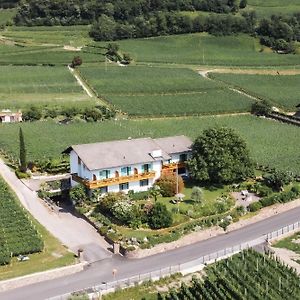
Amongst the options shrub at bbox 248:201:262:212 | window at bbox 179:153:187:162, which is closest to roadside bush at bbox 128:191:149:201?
window at bbox 179:153:187:162

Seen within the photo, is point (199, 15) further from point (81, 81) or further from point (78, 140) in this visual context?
point (78, 140)

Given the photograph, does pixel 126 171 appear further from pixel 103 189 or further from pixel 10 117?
pixel 10 117

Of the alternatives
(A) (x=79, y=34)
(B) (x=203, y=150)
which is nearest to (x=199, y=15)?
(A) (x=79, y=34)

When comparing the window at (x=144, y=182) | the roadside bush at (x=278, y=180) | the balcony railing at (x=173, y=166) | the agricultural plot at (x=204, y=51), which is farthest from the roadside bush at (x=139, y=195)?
the agricultural plot at (x=204, y=51)

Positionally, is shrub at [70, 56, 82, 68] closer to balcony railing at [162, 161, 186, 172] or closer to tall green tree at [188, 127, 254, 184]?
balcony railing at [162, 161, 186, 172]

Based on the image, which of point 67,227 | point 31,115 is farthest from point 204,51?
point 67,227

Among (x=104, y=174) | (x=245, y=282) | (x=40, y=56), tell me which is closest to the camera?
(x=245, y=282)

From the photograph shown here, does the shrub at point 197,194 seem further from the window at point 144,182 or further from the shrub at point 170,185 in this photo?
the window at point 144,182
